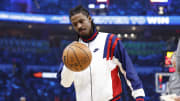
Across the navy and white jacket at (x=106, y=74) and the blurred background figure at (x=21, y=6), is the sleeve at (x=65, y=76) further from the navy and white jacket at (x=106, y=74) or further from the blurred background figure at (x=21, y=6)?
the blurred background figure at (x=21, y=6)

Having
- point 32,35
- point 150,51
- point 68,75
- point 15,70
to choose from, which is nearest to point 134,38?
point 150,51

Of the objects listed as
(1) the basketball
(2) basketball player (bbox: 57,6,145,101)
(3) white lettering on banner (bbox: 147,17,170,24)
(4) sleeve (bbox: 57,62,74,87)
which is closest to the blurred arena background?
(3) white lettering on banner (bbox: 147,17,170,24)

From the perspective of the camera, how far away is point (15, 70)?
1612cm

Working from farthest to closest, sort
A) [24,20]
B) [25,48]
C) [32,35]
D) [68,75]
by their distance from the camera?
[32,35], [25,48], [24,20], [68,75]

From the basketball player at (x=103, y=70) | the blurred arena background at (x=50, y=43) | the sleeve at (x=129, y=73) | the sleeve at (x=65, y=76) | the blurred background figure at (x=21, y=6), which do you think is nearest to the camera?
the sleeve at (x=129, y=73)

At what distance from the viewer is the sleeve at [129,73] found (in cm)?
221

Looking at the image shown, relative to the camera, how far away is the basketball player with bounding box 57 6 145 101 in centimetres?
231

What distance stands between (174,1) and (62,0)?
805 cm

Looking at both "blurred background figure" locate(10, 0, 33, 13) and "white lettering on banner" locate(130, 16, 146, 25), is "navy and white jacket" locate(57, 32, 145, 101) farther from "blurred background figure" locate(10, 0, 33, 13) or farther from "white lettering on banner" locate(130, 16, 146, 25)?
"blurred background figure" locate(10, 0, 33, 13)

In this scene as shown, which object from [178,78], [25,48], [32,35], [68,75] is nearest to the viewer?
[178,78]

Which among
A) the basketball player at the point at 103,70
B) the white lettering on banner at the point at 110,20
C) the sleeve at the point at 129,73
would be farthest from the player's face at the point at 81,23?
the white lettering on banner at the point at 110,20

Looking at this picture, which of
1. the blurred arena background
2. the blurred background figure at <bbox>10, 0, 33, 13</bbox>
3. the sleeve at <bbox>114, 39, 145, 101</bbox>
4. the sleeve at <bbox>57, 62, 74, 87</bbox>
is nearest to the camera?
the sleeve at <bbox>114, 39, 145, 101</bbox>

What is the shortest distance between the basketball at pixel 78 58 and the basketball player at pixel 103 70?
14 cm

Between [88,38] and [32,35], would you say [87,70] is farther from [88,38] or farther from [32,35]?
[32,35]
